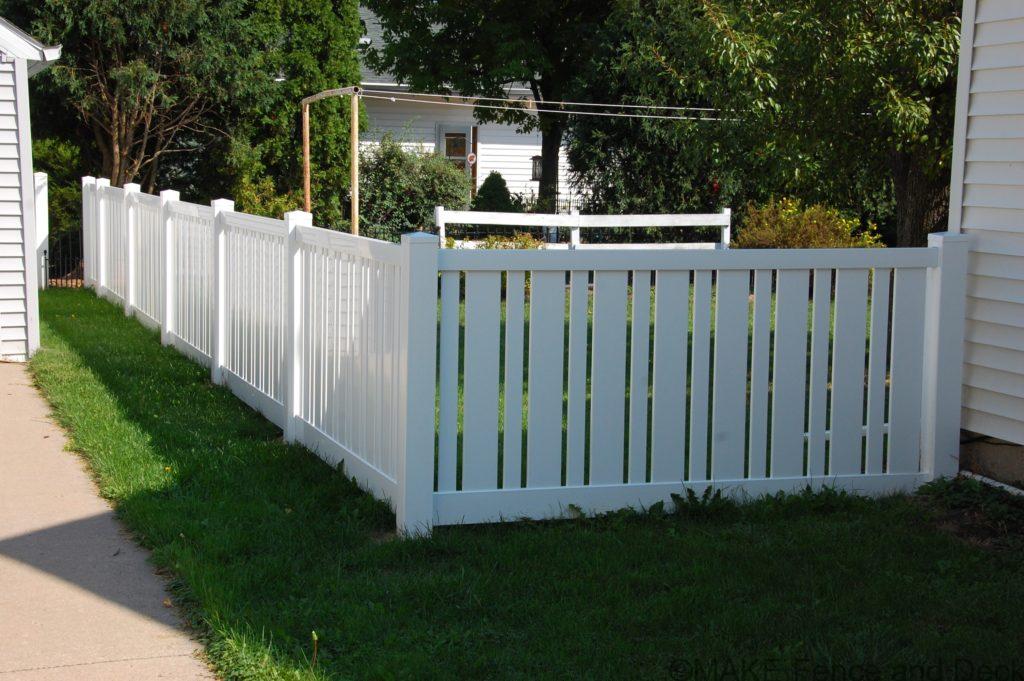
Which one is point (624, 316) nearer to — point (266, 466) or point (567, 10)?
point (266, 466)

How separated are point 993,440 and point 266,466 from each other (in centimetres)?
399

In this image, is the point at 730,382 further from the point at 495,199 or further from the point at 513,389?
the point at 495,199

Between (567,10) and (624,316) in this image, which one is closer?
(624,316)

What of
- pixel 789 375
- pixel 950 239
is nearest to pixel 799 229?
pixel 950 239

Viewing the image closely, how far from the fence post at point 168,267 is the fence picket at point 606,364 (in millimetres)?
6188

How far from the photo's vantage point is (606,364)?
5.77 m

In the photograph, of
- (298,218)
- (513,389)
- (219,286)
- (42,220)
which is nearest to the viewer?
(513,389)

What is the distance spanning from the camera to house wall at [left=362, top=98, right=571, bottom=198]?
26.6 m

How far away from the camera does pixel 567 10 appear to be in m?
25.2

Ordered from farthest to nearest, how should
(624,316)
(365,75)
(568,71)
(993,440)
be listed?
(365,75) < (568,71) < (993,440) < (624,316)

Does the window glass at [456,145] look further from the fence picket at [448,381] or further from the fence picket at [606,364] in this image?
the fence picket at [448,381]

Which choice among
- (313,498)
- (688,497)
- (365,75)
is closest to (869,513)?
(688,497)

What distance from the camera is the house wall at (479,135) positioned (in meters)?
26.6

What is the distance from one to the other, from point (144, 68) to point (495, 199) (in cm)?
714
